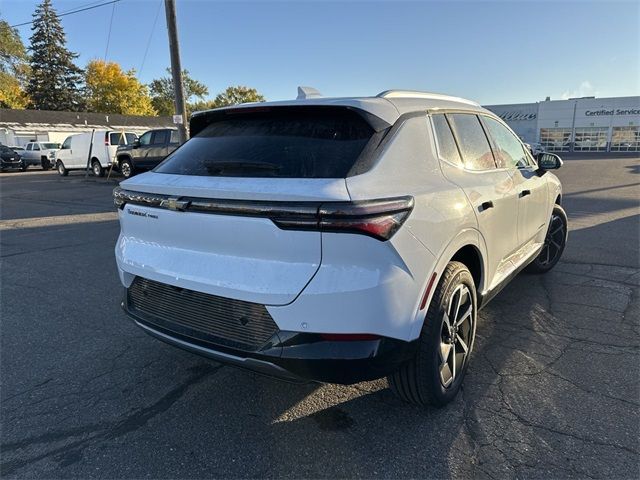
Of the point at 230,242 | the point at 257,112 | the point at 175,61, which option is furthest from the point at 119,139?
the point at 230,242

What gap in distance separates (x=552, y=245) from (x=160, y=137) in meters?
16.3

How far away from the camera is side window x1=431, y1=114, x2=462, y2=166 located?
2.84 metres

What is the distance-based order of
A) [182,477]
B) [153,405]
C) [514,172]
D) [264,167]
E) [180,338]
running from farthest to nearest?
[514,172] → [153,405] → [180,338] → [264,167] → [182,477]

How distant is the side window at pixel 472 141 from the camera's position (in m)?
3.13

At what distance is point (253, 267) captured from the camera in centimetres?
221

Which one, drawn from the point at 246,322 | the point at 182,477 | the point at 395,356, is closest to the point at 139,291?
the point at 246,322

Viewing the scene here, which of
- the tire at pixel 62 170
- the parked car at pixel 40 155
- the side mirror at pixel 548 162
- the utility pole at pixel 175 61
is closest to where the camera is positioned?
the side mirror at pixel 548 162

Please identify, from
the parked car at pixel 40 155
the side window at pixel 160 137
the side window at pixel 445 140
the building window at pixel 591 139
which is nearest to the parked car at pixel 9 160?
the parked car at pixel 40 155

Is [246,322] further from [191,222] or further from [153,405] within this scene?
[153,405]

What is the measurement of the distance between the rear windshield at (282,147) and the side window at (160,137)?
53.4ft

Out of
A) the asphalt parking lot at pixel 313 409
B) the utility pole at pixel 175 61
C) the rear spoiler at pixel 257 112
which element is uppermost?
the utility pole at pixel 175 61

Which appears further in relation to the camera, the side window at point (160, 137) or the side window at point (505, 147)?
the side window at point (160, 137)

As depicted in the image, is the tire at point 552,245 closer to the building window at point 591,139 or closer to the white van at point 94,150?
the white van at point 94,150

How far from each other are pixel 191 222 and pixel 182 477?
4.23 feet
